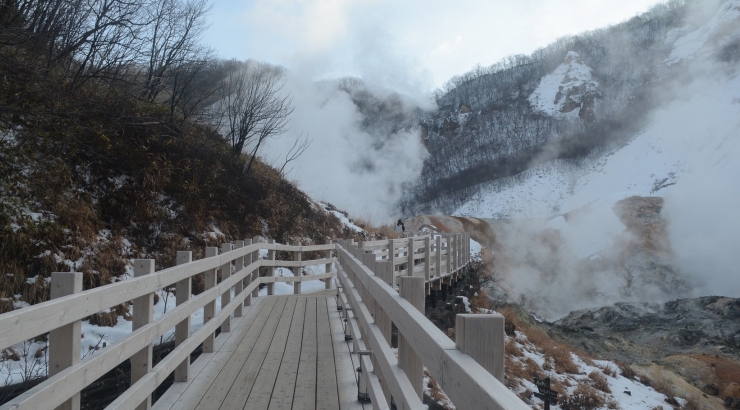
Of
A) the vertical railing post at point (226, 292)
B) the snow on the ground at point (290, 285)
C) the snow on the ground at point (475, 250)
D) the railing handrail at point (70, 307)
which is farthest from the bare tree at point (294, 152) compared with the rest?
the railing handrail at point (70, 307)

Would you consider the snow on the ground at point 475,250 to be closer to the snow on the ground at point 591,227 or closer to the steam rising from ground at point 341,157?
the steam rising from ground at point 341,157

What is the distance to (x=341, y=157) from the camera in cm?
3700

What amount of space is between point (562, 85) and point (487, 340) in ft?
231

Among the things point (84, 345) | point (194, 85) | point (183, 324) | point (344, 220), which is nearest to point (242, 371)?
point (183, 324)

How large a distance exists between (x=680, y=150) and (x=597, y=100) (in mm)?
17798

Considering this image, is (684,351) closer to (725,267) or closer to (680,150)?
(725,267)

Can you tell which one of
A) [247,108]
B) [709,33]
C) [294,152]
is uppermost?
[709,33]

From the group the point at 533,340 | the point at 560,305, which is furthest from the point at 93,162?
→ the point at 560,305

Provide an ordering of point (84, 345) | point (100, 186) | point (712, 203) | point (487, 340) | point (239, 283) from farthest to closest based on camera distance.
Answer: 1. point (712, 203)
2. point (100, 186)
3. point (239, 283)
4. point (84, 345)
5. point (487, 340)

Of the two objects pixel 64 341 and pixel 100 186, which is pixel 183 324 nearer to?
pixel 64 341

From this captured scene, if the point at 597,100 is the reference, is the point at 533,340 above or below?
below

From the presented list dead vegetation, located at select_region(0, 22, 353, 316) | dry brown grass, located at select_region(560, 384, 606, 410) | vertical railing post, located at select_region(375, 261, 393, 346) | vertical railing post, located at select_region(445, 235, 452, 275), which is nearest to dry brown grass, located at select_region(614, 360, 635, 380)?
dry brown grass, located at select_region(560, 384, 606, 410)

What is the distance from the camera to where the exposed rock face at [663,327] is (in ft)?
54.2

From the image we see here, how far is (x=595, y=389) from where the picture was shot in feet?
36.6
